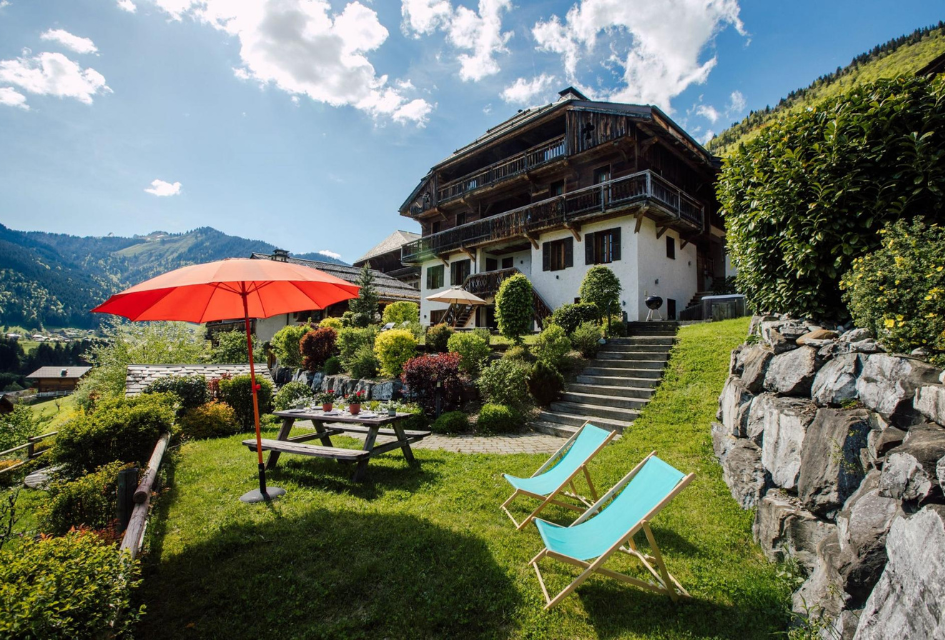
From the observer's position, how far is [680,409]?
295 inches

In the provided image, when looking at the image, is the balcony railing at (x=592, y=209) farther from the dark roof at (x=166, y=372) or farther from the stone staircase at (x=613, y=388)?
the dark roof at (x=166, y=372)

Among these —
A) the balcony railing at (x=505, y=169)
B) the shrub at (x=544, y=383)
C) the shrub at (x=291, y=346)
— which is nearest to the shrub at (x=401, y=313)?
the shrub at (x=291, y=346)

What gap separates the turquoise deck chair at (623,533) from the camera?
2.65 m

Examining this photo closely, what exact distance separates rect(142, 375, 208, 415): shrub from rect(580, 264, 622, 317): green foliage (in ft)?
37.5

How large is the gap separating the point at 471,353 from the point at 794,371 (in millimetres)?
7579

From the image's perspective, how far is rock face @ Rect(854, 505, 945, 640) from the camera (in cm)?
167

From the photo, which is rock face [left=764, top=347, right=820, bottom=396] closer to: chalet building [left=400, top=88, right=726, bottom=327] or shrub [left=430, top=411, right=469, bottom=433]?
shrub [left=430, top=411, right=469, bottom=433]

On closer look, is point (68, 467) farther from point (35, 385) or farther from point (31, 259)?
point (31, 259)

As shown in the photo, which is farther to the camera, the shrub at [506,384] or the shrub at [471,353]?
the shrub at [471,353]

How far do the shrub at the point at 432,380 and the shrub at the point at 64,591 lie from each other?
7.27m

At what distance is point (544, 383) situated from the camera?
9250 mm

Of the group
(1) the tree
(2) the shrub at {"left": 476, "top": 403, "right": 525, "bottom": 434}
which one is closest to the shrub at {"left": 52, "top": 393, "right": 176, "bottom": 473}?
(2) the shrub at {"left": 476, "top": 403, "right": 525, "bottom": 434}

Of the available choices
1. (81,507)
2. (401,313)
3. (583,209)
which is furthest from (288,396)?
(583,209)

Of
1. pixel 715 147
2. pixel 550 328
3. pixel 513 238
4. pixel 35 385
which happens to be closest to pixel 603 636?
pixel 550 328
